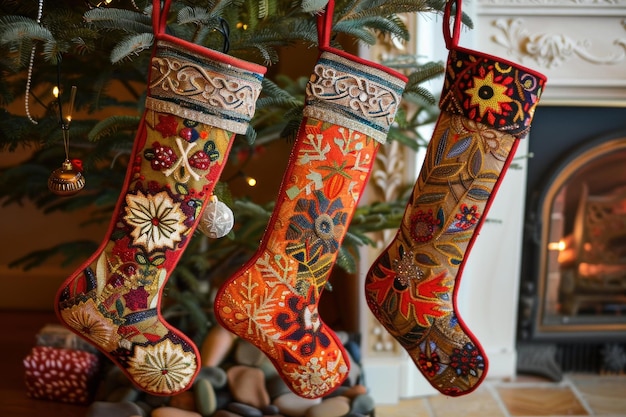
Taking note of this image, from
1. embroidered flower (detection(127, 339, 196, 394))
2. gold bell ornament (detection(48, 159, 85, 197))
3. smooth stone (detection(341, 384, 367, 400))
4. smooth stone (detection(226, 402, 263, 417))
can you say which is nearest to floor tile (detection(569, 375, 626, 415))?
smooth stone (detection(341, 384, 367, 400))

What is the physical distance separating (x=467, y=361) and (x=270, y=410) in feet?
1.96

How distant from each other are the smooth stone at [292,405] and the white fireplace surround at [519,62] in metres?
0.35

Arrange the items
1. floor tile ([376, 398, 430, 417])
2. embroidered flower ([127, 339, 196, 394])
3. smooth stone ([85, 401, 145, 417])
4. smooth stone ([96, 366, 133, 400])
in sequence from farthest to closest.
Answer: floor tile ([376, 398, 430, 417])
smooth stone ([96, 366, 133, 400])
smooth stone ([85, 401, 145, 417])
embroidered flower ([127, 339, 196, 394])

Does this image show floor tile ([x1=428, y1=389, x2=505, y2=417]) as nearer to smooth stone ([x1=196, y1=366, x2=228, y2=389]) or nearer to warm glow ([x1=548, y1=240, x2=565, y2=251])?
warm glow ([x1=548, y1=240, x2=565, y2=251])

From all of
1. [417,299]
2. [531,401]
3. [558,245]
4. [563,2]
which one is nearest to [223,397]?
[417,299]

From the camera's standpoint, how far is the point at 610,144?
1928mm

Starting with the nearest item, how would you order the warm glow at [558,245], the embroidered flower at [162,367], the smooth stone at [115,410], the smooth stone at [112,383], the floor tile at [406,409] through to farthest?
the embroidered flower at [162,367] < the smooth stone at [115,410] < the smooth stone at [112,383] < the floor tile at [406,409] < the warm glow at [558,245]

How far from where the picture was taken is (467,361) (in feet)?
3.58

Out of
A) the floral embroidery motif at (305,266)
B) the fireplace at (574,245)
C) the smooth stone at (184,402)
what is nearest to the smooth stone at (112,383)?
the smooth stone at (184,402)

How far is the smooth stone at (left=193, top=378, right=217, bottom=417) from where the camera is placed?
59.4 inches

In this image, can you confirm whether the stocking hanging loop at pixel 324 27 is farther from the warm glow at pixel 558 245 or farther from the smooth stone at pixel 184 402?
the warm glow at pixel 558 245

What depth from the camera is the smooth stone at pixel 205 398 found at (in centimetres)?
151

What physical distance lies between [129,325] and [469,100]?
1.94ft

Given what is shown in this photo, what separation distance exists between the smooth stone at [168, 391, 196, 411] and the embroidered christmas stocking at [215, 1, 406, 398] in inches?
19.7
